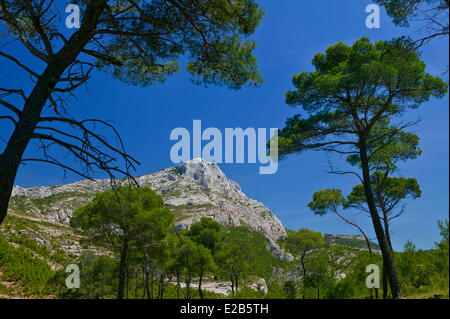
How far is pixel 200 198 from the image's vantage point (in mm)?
112625

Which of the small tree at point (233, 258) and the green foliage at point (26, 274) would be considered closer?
the green foliage at point (26, 274)

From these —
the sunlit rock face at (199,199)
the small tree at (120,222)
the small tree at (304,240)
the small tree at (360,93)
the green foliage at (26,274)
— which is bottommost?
the green foliage at (26,274)

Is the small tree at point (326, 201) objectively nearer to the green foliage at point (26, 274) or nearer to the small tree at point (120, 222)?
the small tree at point (120, 222)

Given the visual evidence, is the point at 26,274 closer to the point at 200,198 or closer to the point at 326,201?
the point at 326,201

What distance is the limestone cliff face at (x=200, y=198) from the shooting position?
81150 millimetres

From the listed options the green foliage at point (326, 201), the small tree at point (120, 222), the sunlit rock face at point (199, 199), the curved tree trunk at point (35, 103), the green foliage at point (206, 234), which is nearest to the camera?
the curved tree trunk at point (35, 103)

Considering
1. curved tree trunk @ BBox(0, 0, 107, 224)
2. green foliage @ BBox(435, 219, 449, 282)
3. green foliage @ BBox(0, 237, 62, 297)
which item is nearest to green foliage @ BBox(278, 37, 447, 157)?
green foliage @ BBox(435, 219, 449, 282)

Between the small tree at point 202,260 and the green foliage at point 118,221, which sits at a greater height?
the green foliage at point 118,221

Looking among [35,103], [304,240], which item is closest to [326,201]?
[304,240]

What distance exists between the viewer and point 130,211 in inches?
460

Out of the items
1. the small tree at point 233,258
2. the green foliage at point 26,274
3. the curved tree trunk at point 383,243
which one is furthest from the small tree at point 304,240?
the green foliage at point 26,274

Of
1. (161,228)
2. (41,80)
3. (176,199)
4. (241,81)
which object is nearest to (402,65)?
(241,81)
